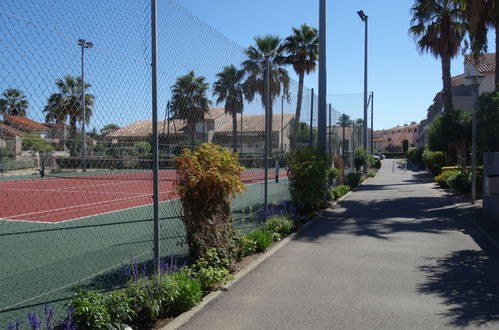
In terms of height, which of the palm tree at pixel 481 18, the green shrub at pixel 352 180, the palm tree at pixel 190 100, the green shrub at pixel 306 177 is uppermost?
the palm tree at pixel 481 18

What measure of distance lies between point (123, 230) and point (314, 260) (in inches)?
188

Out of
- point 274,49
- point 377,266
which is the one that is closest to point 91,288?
point 377,266

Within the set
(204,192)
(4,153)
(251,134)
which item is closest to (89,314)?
(4,153)

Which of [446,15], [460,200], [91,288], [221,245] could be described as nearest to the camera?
[91,288]

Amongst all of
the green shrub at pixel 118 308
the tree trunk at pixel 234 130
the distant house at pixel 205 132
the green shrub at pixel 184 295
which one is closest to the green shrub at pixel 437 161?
the distant house at pixel 205 132

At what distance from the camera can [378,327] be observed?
14.6 feet

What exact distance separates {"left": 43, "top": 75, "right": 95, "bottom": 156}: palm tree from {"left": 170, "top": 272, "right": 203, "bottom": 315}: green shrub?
190 cm

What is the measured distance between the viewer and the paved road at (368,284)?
4668 mm

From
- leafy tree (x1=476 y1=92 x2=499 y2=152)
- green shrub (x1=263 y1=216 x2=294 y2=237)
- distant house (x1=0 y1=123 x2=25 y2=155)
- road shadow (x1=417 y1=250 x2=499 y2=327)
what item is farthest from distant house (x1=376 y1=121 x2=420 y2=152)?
distant house (x1=0 y1=123 x2=25 y2=155)

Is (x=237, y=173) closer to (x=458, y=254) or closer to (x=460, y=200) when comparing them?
(x=458, y=254)

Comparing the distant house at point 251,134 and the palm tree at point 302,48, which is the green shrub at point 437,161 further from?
the distant house at point 251,134

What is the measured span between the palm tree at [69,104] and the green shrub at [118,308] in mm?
1519

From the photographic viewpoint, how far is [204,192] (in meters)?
6.06

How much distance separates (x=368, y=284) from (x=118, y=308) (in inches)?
132
